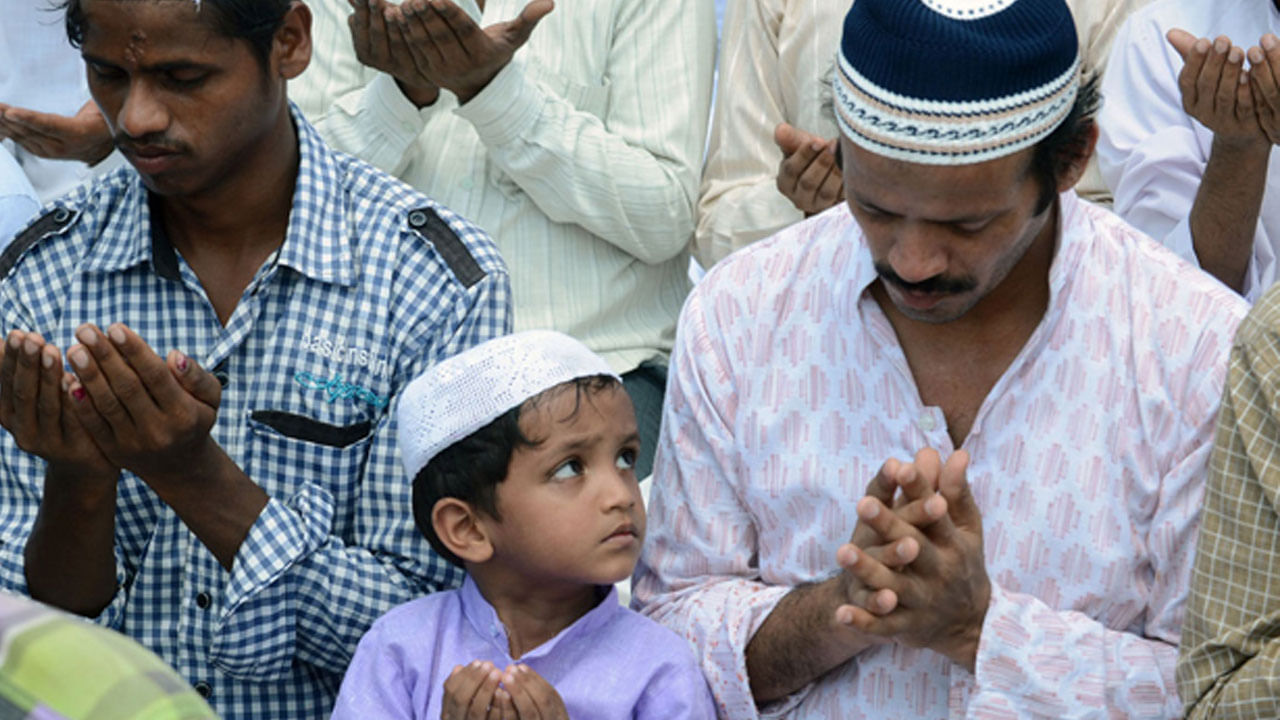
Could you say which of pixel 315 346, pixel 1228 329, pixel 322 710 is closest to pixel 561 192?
pixel 315 346

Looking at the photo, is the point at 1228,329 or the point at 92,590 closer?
the point at 1228,329

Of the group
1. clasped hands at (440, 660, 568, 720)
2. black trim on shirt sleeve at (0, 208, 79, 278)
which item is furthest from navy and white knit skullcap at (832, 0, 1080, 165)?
black trim on shirt sleeve at (0, 208, 79, 278)

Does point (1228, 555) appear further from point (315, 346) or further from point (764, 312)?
point (315, 346)

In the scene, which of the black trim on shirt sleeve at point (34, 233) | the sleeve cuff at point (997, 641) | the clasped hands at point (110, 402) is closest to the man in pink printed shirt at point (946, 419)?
the sleeve cuff at point (997, 641)

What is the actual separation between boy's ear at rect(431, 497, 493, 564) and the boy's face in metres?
0.03

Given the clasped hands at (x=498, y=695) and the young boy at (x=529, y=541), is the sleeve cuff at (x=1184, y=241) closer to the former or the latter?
the young boy at (x=529, y=541)

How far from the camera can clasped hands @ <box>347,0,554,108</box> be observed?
3262 millimetres

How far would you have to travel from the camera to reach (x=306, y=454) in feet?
9.05

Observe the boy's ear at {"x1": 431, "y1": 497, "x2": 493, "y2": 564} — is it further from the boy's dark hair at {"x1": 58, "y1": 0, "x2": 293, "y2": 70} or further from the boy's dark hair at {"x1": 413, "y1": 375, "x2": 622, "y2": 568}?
the boy's dark hair at {"x1": 58, "y1": 0, "x2": 293, "y2": 70}

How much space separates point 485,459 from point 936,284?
0.70 meters

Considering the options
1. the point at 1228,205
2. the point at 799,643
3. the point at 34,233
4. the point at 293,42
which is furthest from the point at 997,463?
the point at 34,233

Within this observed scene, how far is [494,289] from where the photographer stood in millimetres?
2783

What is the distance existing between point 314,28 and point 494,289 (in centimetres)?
124

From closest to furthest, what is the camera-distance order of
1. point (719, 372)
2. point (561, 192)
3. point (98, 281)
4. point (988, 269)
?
point (988, 269) → point (719, 372) → point (98, 281) → point (561, 192)
